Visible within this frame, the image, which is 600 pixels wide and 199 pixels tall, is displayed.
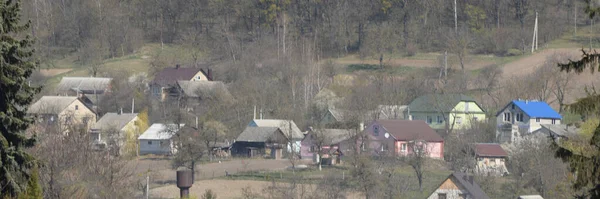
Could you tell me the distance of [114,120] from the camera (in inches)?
2192

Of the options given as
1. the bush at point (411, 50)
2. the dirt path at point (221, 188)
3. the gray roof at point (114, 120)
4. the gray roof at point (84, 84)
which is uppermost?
the bush at point (411, 50)

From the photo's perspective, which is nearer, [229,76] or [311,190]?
[311,190]

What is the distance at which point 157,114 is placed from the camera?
59.1 meters


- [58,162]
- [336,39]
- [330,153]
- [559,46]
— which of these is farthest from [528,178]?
[336,39]

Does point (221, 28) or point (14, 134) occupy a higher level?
point (221, 28)

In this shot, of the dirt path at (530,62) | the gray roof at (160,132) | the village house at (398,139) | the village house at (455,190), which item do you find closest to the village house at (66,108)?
the gray roof at (160,132)

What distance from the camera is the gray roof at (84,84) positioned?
63.5 metres

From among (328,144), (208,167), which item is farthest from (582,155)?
(328,144)

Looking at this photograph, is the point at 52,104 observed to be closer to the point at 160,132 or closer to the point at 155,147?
the point at 155,147

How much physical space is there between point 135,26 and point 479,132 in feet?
113

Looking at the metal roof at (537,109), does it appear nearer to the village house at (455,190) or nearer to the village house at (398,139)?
the village house at (398,139)

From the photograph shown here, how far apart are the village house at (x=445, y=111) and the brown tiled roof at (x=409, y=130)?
4.15 meters

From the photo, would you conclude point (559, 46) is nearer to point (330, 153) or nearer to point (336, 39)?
point (336, 39)

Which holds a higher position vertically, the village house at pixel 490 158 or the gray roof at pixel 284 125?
the gray roof at pixel 284 125
